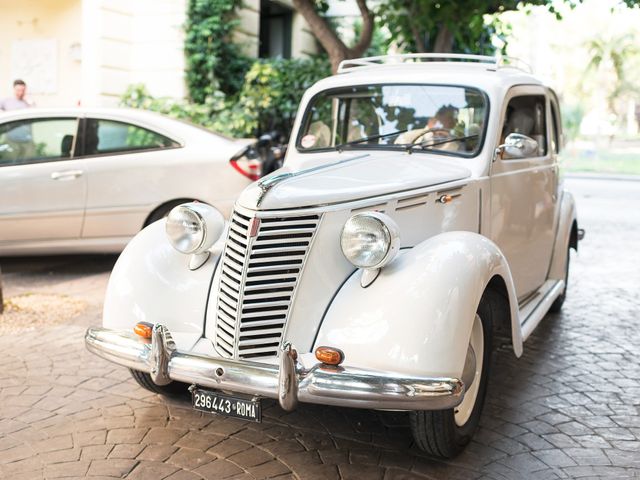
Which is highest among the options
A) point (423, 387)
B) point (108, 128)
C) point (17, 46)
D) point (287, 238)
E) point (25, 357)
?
point (17, 46)

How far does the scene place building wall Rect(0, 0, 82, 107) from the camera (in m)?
13.2

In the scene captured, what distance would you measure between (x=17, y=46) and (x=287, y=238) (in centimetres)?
1185

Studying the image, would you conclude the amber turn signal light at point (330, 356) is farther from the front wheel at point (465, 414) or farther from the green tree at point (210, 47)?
the green tree at point (210, 47)

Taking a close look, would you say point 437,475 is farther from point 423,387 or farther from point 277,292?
point 277,292

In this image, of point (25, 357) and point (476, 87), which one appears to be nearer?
point (476, 87)

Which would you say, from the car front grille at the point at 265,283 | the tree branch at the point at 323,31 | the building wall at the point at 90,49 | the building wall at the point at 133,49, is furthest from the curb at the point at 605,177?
the car front grille at the point at 265,283

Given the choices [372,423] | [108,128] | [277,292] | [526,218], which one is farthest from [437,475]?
[108,128]

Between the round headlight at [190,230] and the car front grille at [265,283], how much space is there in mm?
440

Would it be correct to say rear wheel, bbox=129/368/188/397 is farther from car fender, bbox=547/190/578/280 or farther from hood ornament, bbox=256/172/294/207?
car fender, bbox=547/190/578/280

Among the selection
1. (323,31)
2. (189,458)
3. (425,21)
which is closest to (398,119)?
(189,458)

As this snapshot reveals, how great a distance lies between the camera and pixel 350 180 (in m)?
3.76

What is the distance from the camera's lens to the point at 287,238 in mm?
3400

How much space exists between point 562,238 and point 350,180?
2.74 meters

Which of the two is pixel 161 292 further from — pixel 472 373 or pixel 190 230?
pixel 472 373
